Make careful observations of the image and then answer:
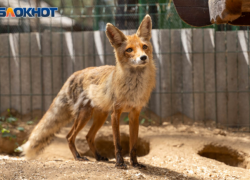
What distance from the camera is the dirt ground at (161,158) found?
331 centimetres

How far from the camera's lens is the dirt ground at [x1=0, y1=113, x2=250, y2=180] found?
3.31 m

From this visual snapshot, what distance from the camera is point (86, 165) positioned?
3.59 meters

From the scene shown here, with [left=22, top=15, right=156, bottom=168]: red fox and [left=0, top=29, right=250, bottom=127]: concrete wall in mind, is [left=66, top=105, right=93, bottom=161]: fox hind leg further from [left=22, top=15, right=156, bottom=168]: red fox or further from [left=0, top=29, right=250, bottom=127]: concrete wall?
[left=0, top=29, right=250, bottom=127]: concrete wall

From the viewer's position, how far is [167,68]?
6.37 metres

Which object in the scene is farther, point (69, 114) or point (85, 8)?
point (85, 8)

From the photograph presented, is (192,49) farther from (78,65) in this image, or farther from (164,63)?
(78,65)

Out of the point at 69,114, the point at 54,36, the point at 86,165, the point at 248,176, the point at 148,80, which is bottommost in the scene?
the point at 248,176

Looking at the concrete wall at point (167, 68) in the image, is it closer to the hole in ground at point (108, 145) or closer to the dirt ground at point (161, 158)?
the dirt ground at point (161, 158)

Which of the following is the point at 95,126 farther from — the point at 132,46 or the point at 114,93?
the point at 132,46

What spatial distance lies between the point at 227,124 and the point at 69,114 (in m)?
3.82

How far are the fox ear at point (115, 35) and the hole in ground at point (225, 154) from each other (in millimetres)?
2643

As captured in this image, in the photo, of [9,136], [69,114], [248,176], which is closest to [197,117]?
[248,176]

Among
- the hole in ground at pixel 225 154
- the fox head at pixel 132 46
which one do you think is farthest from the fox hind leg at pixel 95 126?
the hole in ground at pixel 225 154

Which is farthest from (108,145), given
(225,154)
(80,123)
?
(225,154)
